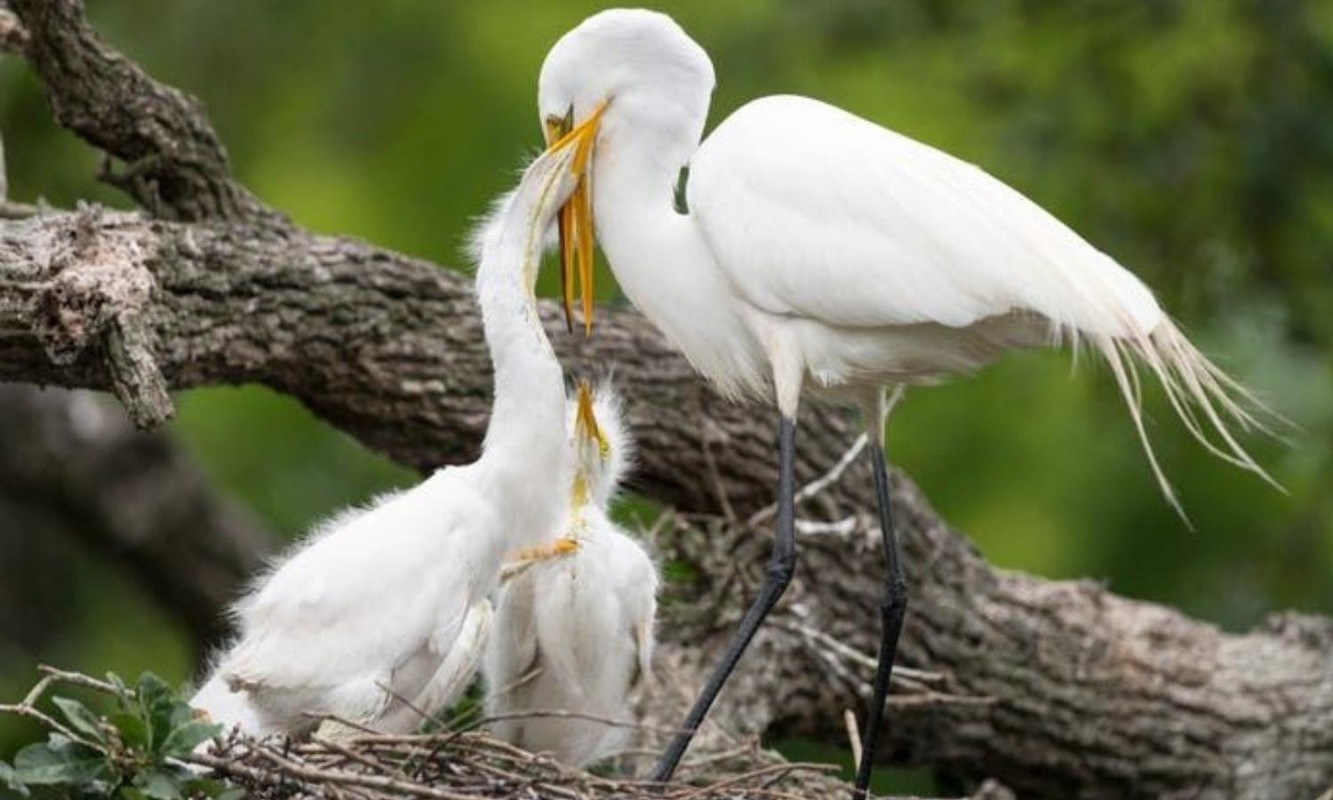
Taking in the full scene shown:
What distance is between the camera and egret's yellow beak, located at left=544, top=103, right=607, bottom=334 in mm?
5266

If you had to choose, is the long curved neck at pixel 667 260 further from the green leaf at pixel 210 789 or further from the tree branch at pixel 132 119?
the green leaf at pixel 210 789

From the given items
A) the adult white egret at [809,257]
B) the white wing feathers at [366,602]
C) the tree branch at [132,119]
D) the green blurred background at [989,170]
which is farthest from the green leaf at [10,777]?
the green blurred background at [989,170]

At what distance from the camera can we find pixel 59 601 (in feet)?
35.8

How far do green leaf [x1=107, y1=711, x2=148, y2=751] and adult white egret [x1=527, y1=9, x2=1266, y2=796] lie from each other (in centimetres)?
119

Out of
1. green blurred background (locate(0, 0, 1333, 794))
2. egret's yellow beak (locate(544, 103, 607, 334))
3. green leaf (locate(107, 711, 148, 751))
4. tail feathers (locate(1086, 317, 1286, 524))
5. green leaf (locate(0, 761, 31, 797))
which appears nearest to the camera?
green leaf (locate(0, 761, 31, 797))

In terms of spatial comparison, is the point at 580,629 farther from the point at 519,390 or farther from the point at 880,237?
the point at 880,237

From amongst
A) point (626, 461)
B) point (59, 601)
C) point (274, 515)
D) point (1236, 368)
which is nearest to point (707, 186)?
point (626, 461)

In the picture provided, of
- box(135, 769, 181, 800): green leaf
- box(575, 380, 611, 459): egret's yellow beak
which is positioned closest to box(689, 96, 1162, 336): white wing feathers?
box(575, 380, 611, 459): egret's yellow beak

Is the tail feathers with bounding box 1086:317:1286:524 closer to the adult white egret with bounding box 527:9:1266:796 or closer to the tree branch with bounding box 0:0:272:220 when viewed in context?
the adult white egret with bounding box 527:9:1266:796

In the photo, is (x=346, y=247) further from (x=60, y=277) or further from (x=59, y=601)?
(x=59, y=601)

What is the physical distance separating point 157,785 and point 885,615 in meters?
1.71

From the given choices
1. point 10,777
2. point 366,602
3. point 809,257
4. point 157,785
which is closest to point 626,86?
point 809,257

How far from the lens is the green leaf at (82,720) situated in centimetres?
420

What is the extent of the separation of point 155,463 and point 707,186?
11.4 ft
